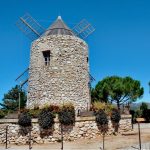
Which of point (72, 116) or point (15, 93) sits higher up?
point (15, 93)

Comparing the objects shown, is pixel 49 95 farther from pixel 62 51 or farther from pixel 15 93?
pixel 15 93

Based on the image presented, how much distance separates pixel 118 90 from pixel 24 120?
16.0 metres

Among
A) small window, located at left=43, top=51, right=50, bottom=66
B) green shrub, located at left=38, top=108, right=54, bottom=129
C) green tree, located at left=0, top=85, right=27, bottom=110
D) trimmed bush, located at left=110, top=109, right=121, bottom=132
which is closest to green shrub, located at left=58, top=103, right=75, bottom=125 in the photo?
green shrub, located at left=38, top=108, right=54, bottom=129

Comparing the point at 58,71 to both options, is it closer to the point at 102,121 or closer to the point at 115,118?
the point at 102,121

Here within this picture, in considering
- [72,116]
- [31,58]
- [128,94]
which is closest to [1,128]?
[72,116]

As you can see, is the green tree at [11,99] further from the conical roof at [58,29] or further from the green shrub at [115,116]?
the green shrub at [115,116]

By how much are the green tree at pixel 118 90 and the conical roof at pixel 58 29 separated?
10374 millimetres

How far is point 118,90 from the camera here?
31.9m

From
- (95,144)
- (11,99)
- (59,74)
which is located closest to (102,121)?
(95,144)

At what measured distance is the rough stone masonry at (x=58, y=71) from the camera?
71.5 ft

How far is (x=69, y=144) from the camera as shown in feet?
54.0

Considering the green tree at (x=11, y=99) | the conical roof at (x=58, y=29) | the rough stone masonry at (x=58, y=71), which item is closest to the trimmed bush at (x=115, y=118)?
the rough stone masonry at (x=58, y=71)

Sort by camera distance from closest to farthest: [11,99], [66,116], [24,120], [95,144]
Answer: [95,144]
[66,116]
[24,120]
[11,99]

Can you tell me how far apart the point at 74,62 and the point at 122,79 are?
12110 mm
